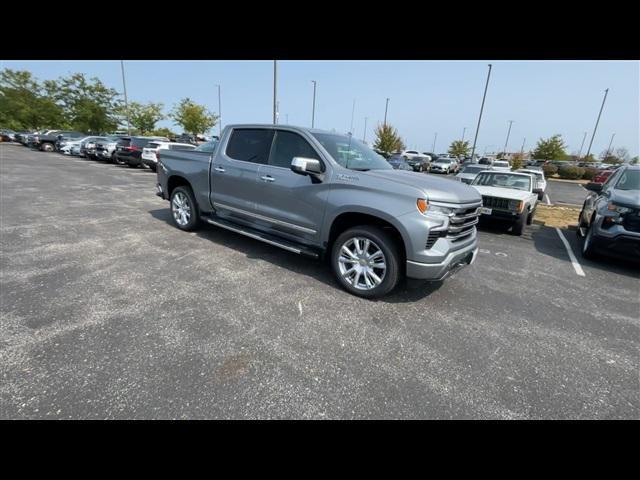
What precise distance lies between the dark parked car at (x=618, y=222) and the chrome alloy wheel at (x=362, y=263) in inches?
175

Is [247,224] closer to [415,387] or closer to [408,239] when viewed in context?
[408,239]

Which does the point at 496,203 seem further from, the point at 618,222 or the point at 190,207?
the point at 190,207

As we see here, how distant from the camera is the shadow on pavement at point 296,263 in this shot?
12.4 feet

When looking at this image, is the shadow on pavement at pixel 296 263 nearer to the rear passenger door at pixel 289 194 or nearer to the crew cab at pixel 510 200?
the rear passenger door at pixel 289 194

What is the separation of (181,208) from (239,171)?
71.2 inches

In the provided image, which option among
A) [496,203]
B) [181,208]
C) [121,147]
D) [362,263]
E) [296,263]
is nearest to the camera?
[362,263]

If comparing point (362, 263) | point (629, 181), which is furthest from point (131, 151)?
point (629, 181)

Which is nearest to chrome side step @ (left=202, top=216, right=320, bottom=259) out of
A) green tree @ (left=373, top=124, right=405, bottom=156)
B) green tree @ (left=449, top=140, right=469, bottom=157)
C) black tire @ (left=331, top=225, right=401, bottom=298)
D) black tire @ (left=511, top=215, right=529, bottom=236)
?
black tire @ (left=331, top=225, right=401, bottom=298)

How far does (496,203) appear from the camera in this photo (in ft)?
23.7

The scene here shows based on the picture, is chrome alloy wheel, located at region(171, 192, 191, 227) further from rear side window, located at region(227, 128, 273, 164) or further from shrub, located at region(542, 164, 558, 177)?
shrub, located at region(542, 164, 558, 177)

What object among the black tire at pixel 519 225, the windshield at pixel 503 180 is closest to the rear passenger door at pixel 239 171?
the black tire at pixel 519 225
